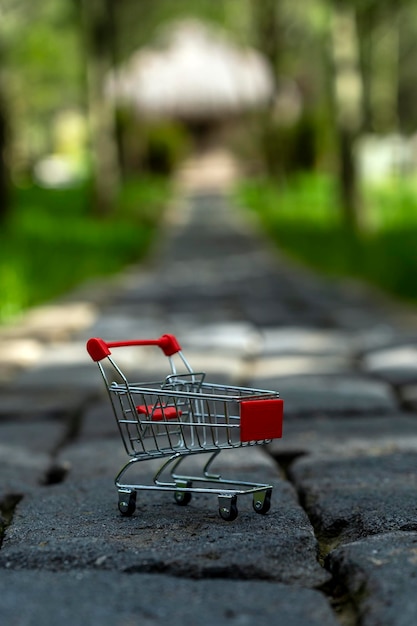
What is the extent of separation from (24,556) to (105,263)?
394 inches

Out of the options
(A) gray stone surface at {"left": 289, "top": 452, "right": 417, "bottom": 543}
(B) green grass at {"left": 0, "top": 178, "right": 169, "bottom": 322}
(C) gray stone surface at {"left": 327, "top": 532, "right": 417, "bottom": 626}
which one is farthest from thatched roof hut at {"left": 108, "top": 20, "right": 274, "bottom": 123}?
(C) gray stone surface at {"left": 327, "top": 532, "right": 417, "bottom": 626}

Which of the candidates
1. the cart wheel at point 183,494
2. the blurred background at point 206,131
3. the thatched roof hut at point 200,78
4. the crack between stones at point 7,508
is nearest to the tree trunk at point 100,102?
the blurred background at point 206,131

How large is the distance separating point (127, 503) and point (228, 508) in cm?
28

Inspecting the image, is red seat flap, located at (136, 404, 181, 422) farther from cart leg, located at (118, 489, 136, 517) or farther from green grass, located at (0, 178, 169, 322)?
green grass, located at (0, 178, 169, 322)

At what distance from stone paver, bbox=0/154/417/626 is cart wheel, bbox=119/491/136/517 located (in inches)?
1.0

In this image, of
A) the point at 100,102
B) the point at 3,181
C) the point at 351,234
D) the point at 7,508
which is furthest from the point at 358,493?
the point at 100,102

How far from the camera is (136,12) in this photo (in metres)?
26.7

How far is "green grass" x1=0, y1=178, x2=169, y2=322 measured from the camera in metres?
8.88

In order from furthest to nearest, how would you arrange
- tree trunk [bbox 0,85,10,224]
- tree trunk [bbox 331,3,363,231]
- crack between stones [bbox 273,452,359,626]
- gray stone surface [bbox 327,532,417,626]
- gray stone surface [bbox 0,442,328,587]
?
tree trunk [bbox 0,85,10,224] < tree trunk [bbox 331,3,363,231] < gray stone surface [bbox 0,442,328,587] < crack between stones [bbox 273,452,359,626] < gray stone surface [bbox 327,532,417,626]

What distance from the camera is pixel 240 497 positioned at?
121 inches

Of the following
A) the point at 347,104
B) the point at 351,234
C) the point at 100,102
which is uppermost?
the point at 100,102

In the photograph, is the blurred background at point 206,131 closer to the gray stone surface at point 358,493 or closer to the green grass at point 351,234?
the green grass at point 351,234

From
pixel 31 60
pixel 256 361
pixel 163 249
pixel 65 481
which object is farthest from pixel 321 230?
pixel 31 60

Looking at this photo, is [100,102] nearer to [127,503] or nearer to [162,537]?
[127,503]
